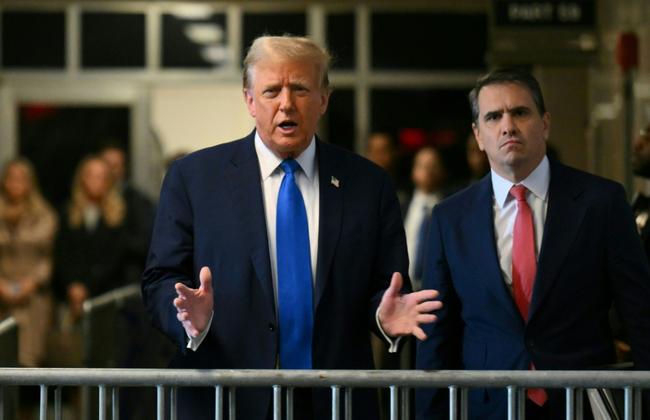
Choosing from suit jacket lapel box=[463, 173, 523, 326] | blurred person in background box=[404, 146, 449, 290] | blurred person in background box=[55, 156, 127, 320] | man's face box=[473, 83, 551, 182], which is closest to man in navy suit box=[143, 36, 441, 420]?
suit jacket lapel box=[463, 173, 523, 326]

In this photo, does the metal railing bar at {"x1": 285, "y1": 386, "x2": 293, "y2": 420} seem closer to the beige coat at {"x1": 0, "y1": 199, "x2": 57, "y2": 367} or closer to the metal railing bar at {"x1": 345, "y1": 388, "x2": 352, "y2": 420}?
the metal railing bar at {"x1": 345, "y1": 388, "x2": 352, "y2": 420}

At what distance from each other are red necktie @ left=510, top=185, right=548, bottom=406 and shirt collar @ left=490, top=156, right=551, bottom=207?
0.06 m

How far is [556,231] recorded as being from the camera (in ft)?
17.3

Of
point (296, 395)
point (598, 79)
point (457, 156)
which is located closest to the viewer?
point (296, 395)

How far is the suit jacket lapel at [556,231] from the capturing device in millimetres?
5215

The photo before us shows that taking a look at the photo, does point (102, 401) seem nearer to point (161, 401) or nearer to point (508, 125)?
point (161, 401)

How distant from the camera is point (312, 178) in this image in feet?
16.9

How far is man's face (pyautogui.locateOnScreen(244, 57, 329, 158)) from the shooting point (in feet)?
16.6

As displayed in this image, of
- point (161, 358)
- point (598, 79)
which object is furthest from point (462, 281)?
point (598, 79)

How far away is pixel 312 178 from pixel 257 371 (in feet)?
3.54

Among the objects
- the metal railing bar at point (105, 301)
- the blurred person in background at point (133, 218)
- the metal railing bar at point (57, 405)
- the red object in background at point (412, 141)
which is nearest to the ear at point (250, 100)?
the metal railing bar at point (57, 405)

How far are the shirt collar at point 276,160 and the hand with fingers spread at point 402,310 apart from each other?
1.60 ft

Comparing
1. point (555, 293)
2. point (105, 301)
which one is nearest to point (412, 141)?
point (105, 301)

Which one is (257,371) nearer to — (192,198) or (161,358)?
(192,198)
